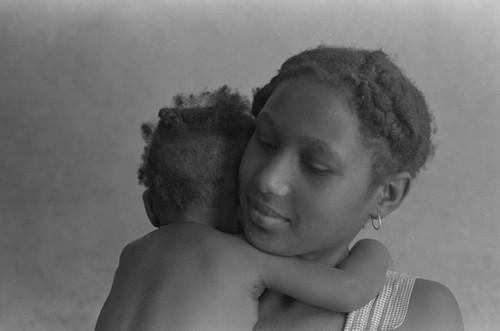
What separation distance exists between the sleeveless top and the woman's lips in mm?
185

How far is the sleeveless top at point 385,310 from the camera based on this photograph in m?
1.21

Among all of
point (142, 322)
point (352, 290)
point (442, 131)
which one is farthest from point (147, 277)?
point (442, 131)

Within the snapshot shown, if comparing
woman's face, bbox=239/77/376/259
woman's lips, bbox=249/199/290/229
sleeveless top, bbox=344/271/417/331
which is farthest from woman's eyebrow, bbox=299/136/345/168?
sleeveless top, bbox=344/271/417/331

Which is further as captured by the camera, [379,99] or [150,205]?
[150,205]

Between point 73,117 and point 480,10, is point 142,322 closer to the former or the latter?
point 73,117

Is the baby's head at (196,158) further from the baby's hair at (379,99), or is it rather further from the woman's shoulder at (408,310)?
the woman's shoulder at (408,310)

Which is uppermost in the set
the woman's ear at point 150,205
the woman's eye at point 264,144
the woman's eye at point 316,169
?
the woman's eye at point 264,144

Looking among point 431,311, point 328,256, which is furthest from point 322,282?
point 431,311

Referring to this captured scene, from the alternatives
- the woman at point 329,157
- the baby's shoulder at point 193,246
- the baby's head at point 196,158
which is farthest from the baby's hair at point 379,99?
the baby's shoulder at point 193,246

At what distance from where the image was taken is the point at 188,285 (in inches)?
43.7

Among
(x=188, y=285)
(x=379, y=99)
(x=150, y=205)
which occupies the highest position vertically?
(x=379, y=99)

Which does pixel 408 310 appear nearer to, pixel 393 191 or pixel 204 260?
pixel 393 191

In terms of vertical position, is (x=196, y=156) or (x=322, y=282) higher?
(x=196, y=156)

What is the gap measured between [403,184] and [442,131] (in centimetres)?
87
